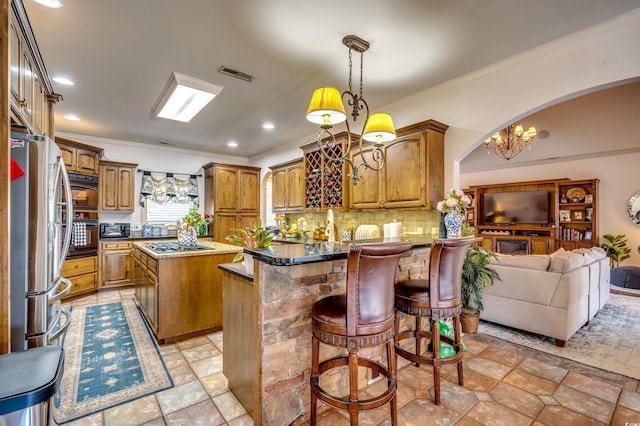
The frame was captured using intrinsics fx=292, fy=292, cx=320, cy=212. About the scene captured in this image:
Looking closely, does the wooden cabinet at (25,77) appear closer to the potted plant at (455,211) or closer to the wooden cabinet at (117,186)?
the wooden cabinet at (117,186)

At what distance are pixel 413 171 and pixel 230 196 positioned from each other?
444 centimetres

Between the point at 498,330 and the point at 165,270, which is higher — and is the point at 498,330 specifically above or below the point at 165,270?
below

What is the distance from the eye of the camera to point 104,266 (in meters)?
5.18

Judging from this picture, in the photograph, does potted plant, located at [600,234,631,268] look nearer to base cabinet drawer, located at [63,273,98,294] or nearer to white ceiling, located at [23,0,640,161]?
white ceiling, located at [23,0,640,161]

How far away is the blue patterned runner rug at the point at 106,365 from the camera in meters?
2.07

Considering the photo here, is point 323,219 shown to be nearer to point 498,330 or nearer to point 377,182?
point 377,182

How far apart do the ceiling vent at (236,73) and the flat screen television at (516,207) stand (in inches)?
294

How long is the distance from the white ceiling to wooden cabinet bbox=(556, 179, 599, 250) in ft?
18.5

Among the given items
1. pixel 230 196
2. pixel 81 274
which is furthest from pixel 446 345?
pixel 81 274

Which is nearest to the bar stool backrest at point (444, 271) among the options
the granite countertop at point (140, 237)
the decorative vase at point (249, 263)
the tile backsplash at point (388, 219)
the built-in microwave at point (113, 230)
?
the decorative vase at point (249, 263)

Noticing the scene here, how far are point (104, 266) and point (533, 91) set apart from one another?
21.9 feet

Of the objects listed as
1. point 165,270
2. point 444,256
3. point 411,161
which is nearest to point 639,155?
point 411,161

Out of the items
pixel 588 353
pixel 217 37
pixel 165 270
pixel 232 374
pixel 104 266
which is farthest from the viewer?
pixel 104 266

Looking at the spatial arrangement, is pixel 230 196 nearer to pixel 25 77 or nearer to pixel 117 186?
pixel 117 186
